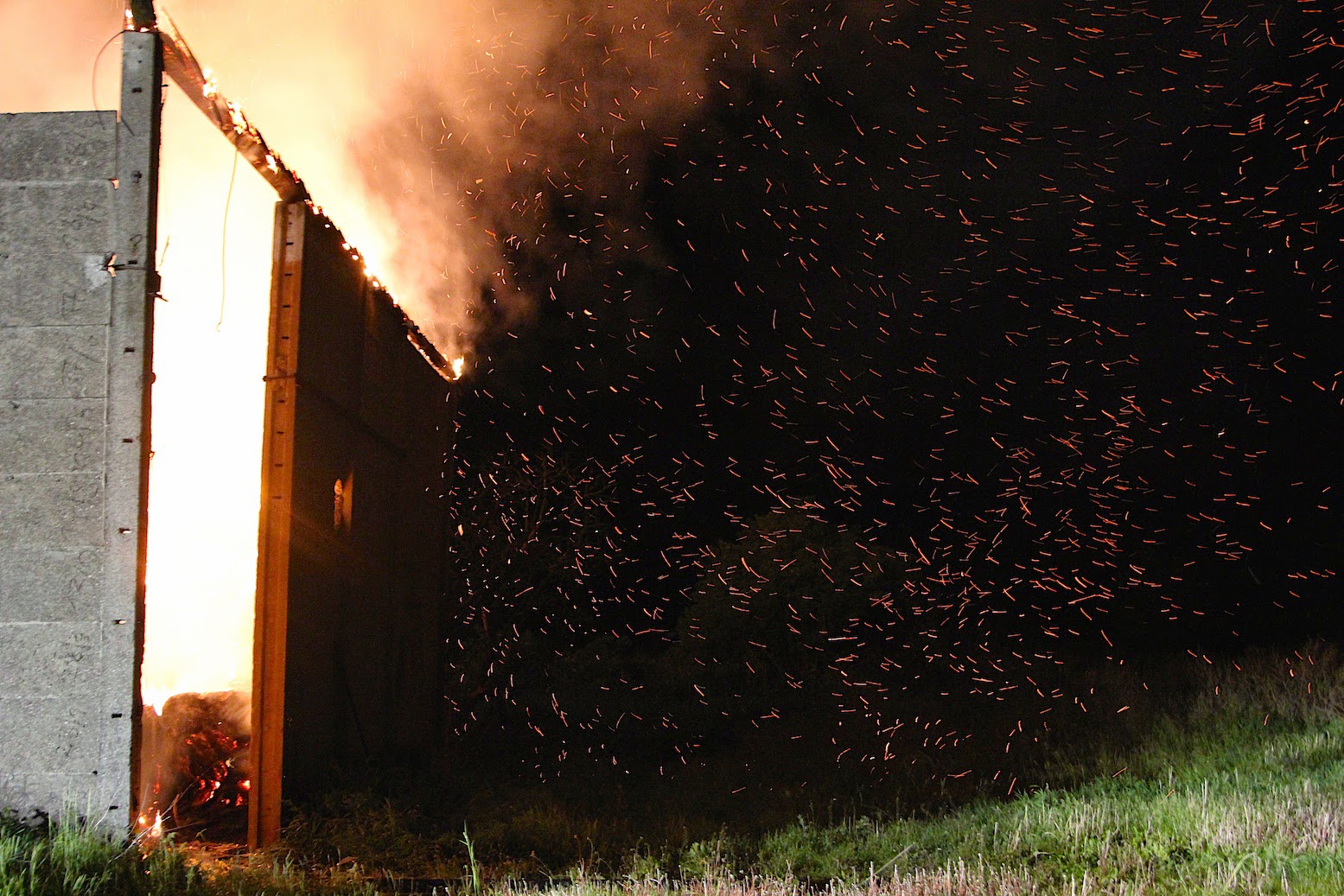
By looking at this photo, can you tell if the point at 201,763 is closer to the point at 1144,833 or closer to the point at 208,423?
the point at 208,423

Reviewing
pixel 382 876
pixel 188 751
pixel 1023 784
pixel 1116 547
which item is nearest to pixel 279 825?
pixel 382 876

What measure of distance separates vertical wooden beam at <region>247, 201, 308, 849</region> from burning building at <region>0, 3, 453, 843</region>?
0.01 m

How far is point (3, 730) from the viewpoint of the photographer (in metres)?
4.95

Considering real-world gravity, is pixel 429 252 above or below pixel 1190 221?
below

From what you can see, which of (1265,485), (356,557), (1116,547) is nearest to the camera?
(356,557)

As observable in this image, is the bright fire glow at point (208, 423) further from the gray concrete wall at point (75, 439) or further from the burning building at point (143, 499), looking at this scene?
the gray concrete wall at point (75, 439)

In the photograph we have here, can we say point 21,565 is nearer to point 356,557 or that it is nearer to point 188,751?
point 188,751

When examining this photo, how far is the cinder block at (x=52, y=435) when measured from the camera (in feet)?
16.9

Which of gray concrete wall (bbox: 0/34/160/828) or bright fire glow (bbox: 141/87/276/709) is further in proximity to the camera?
bright fire glow (bbox: 141/87/276/709)

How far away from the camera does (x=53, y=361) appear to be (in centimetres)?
521

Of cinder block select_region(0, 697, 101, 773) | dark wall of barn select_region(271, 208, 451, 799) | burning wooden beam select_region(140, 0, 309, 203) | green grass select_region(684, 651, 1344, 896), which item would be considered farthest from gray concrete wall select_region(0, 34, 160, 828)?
green grass select_region(684, 651, 1344, 896)

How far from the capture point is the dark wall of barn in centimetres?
678

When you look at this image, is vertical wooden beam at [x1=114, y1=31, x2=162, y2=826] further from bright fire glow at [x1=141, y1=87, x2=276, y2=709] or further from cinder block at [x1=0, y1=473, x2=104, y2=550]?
bright fire glow at [x1=141, y1=87, x2=276, y2=709]

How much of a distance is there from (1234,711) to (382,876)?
7985mm
